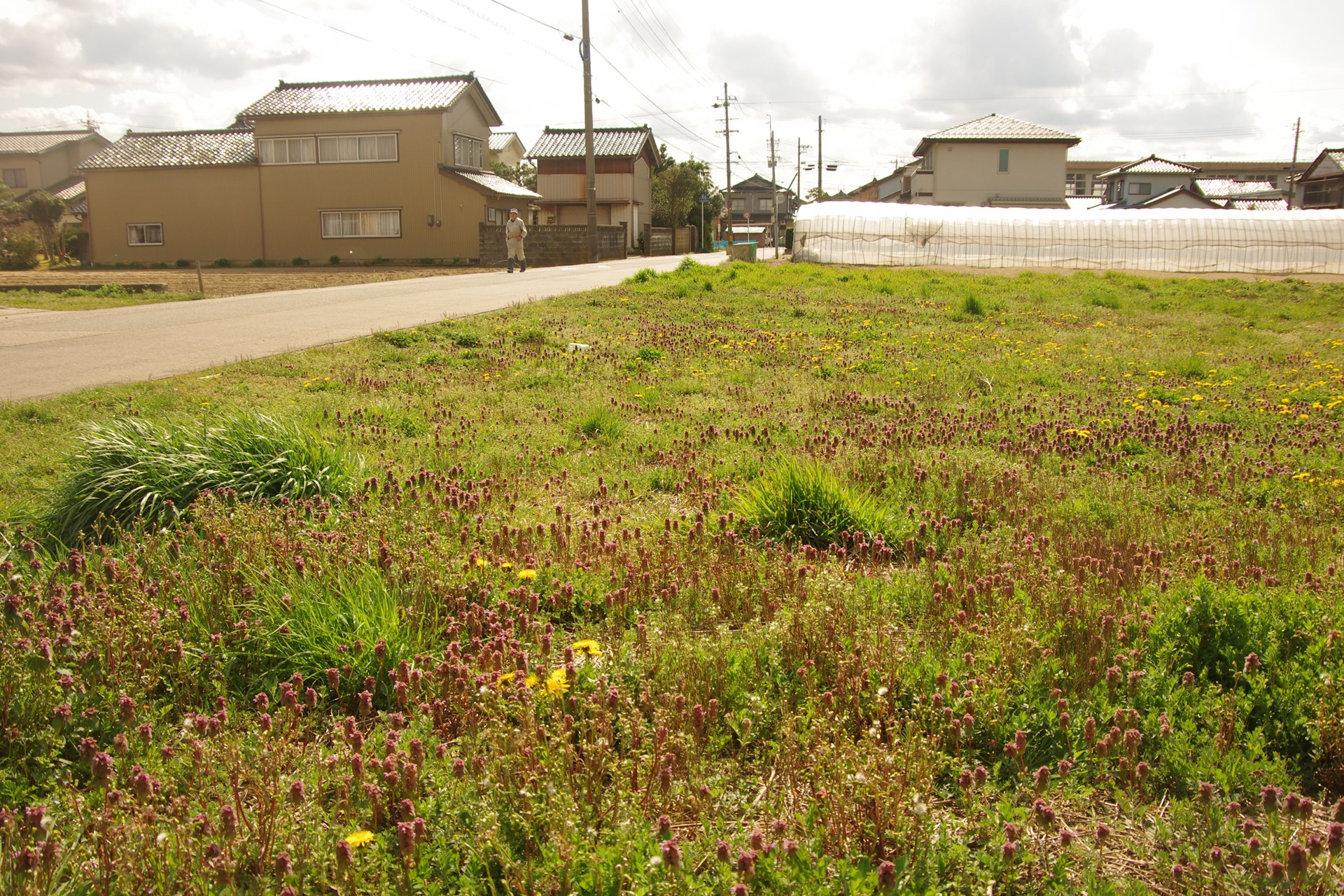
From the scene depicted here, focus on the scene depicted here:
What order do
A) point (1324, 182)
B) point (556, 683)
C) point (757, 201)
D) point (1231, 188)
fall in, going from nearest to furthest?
1. point (556, 683)
2. point (1324, 182)
3. point (1231, 188)
4. point (757, 201)

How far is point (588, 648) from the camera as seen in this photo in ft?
11.0

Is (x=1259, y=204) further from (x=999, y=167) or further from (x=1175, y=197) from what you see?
(x=999, y=167)

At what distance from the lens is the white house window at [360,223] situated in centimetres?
4291

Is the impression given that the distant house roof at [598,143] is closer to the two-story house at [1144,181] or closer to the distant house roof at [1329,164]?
the two-story house at [1144,181]

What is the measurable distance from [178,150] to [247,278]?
21288mm

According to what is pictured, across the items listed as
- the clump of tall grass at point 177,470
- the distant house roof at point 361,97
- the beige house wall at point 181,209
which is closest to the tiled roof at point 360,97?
the distant house roof at point 361,97

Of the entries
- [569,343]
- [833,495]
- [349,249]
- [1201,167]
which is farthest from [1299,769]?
[1201,167]

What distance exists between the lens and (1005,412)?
7.83m

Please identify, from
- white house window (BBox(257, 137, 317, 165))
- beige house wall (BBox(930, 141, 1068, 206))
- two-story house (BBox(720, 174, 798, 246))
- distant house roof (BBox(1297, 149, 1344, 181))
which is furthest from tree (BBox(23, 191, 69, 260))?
two-story house (BBox(720, 174, 798, 246))

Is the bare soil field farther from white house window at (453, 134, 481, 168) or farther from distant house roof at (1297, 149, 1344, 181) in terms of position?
distant house roof at (1297, 149, 1344, 181)

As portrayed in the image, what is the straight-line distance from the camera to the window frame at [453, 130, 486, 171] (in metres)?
42.9

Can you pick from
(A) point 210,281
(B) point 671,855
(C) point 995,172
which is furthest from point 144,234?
(B) point 671,855

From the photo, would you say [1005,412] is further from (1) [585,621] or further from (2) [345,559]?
(2) [345,559]

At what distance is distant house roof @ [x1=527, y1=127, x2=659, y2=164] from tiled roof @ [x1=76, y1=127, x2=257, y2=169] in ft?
60.5
